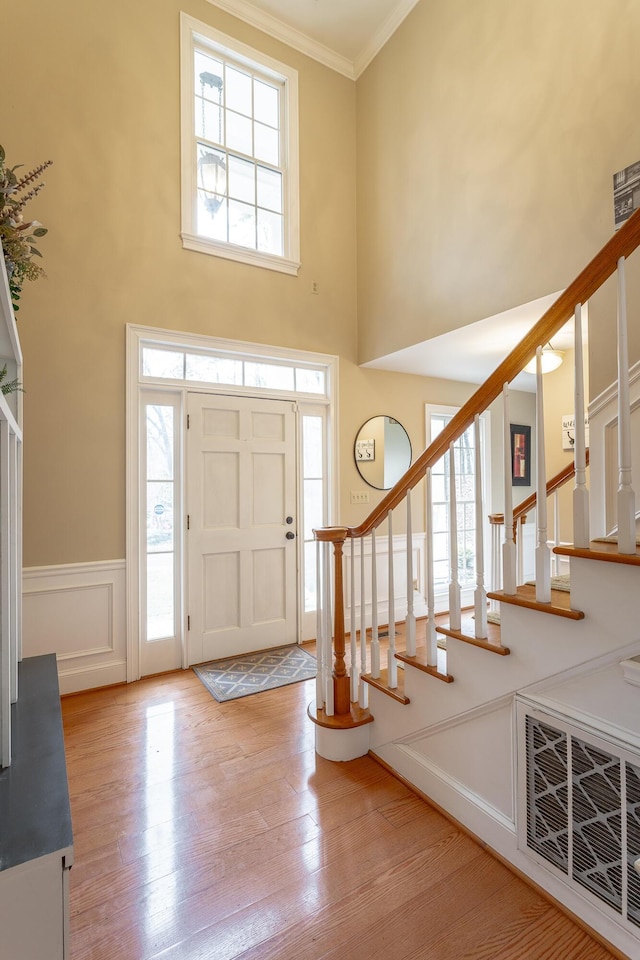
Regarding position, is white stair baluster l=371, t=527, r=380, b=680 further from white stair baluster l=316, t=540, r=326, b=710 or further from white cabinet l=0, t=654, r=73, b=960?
white cabinet l=0, t=654, r=73, b=960

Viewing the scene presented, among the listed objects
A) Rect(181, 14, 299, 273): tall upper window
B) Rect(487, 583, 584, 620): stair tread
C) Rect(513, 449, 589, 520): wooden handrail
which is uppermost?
Rect(181, 14, 299, 273): tall upper window

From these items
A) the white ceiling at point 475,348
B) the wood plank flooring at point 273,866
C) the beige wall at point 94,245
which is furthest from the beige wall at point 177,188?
the wood plank flooring at point 273,866

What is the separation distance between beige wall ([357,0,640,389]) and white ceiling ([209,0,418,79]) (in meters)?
0.14

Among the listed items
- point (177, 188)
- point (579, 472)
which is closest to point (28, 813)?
point (579, 472)

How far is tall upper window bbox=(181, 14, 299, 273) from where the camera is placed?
131 inches

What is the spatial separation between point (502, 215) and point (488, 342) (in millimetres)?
856

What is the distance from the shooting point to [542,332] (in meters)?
1.44

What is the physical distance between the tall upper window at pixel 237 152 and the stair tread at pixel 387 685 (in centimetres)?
306

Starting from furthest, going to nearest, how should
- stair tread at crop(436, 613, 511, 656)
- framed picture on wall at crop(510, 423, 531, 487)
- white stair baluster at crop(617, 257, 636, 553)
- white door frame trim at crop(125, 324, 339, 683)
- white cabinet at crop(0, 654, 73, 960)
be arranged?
1. framed picture on wall at crop(510, 423, 531, 487)
2. white door frame trim at crop(125, 324, 339, 683)
3. stair tread at crop(436, 613, 511, 656)
4. white stair baluster at crop(617, 257, 636, 553)
5. white cabinet at crop(0, 654, 73, 960)

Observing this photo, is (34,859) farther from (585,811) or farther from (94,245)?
(94,245)

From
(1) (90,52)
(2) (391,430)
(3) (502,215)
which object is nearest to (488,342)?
(3) (502,215)

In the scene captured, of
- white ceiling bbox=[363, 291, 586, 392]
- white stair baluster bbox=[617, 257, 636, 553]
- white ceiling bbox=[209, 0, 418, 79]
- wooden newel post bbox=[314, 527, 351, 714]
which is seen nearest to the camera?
white stair baluster bbox=[617, 257, 636, 553]

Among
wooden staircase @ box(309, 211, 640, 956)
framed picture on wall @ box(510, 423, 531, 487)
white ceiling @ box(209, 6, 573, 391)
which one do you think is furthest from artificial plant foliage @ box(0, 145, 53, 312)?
framed picture on wall @ box(510, 423, 531, 487)

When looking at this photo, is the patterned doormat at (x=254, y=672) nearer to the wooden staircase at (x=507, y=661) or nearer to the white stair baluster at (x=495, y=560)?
the wooden staircase at (x=507, y=661)
